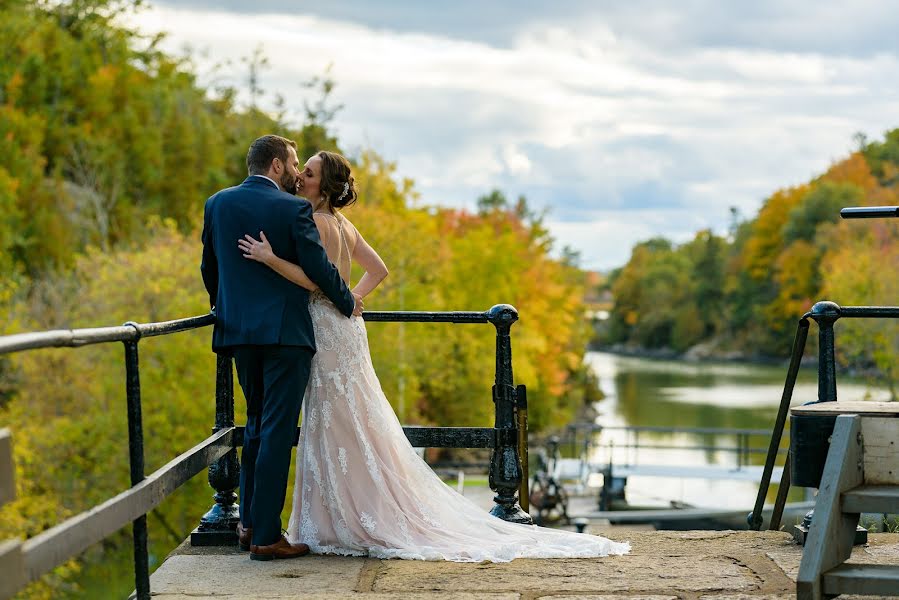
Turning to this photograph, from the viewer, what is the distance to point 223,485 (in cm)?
562

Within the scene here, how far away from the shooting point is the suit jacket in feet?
16.4

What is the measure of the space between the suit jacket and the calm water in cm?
2524

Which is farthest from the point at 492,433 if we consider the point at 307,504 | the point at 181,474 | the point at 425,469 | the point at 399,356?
the point at 399,356

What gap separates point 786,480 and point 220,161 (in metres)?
48.1

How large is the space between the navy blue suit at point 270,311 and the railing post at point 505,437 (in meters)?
0.94

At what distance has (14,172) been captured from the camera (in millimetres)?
43969

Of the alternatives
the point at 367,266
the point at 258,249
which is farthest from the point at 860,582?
the point at 367,266

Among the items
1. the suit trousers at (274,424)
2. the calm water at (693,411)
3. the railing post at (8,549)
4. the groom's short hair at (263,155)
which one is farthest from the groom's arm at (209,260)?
the calm water at (693,411)

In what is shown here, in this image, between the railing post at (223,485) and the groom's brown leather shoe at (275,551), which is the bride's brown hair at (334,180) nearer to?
the railing post at (223,485)

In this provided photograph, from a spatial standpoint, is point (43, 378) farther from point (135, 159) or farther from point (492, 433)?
point (492, 433)

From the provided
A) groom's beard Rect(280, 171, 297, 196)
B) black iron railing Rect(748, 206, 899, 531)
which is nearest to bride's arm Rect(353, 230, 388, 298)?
groom's beard Rect(280, 171, 297, 196)

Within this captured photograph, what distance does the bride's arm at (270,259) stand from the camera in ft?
16.3

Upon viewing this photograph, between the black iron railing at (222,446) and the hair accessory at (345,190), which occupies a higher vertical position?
the hair accessory at (345,190)

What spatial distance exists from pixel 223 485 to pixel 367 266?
4.19 ft
